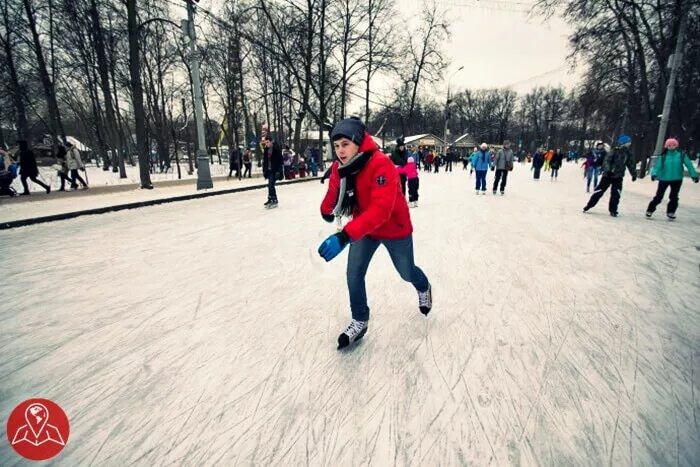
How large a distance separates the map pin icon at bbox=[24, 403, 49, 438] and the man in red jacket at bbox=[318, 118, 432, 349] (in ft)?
5.33

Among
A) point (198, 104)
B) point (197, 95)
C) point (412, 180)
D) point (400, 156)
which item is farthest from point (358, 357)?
point (197, 95)

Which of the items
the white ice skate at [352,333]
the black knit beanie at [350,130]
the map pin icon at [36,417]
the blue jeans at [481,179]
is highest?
the black knit beanie at [350,130]

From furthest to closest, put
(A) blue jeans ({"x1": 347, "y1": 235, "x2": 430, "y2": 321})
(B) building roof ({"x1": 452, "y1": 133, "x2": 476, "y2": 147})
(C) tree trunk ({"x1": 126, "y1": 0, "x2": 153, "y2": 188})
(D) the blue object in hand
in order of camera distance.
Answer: (B) building roof ({"x1": 452, "y1": 133, "x2": 476, "y2": 147}), (C) tree trunk ({"x1": 126, "y1": 0, "x2": 153, "y2": 188}), (A) blue jeans ({"x1": 347, "y1": 235, "x2": 430, "y2": 321}), (D) the blue object in hand

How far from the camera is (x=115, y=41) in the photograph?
1675 cm

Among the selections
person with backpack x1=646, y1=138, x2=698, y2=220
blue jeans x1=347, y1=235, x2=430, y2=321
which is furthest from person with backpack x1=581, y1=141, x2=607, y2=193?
blue jeans x1=347, y1=235, x2=430, y2=321

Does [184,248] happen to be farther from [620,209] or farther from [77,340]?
[620,209]

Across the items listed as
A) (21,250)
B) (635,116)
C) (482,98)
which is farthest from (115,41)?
(482,98)

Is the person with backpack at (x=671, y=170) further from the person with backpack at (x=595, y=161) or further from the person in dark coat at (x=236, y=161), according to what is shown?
the person in dark coat at (x=236, y=161)

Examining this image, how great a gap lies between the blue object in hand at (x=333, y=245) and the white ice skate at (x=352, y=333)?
2.44ft

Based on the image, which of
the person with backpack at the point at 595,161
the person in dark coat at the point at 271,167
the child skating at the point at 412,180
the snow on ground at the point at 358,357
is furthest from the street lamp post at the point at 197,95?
the person with backpack at the point at 595,161

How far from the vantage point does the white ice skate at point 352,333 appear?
7.49 ft

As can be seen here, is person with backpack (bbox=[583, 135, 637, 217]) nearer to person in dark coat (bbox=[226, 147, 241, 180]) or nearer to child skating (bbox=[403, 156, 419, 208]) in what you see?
child skating (bbox=[403, 156, 419, 208])

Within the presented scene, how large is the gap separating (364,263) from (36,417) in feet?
6.45

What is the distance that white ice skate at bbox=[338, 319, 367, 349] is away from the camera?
2283mm
